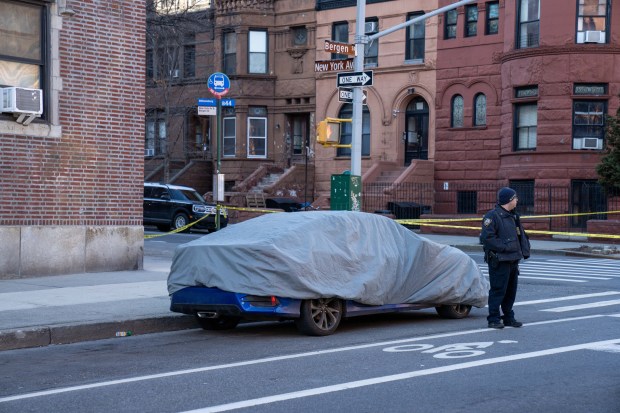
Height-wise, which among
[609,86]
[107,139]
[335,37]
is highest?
[335,37]

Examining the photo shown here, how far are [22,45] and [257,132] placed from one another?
2547 cm

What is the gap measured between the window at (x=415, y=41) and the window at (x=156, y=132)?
12.3 m

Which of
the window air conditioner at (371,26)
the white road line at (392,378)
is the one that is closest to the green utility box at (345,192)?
the white road line at (392,378)

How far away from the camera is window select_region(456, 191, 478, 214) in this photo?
3581cm

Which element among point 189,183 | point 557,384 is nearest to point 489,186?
point 189,183

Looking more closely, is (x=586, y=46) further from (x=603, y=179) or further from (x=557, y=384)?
(x=557, y=384)

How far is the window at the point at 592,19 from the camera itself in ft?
105

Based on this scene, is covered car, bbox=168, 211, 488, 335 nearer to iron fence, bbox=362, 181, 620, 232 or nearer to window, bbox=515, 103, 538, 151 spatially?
iron fence, bbox=362, 181, 620, 232

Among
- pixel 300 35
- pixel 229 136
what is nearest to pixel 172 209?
pixel 229 136

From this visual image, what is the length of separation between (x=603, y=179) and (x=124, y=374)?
22.6 m

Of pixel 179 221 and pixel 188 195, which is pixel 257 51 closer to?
pixel 188 195

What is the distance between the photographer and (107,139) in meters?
17.2

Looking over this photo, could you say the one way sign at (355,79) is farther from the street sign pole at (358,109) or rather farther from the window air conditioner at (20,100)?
the window air conditioner at (20,100)

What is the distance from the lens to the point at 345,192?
18000 millimetres
